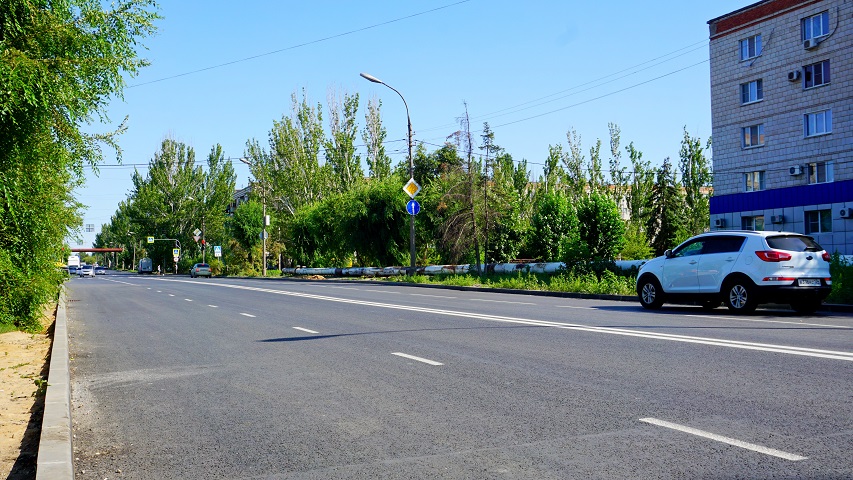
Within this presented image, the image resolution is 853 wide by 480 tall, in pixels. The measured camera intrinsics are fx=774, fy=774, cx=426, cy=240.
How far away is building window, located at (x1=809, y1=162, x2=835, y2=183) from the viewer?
39281 millimetres

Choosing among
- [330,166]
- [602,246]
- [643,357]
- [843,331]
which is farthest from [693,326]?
[330,166]

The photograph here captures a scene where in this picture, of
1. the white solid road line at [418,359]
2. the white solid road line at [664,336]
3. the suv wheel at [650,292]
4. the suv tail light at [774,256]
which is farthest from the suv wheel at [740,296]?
the white solid road line at [418,359]

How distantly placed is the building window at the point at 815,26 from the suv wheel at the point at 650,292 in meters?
28.5

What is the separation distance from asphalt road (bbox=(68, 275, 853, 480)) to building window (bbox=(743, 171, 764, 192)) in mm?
32662

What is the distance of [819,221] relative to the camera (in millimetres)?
39562

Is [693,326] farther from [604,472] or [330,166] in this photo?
[330,166]

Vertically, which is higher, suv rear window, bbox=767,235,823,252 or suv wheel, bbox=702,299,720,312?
suv rear window, bbox=767,235,823,252

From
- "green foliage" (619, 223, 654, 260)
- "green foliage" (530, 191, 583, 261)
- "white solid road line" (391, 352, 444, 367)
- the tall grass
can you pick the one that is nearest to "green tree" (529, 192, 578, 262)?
"green foliage" (530, 191, 583, 261)

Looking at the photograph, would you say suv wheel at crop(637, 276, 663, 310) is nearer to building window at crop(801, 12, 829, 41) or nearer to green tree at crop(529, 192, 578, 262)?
building window at crop(801, 12, 829, 41)

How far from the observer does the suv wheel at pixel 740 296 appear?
15391 mm

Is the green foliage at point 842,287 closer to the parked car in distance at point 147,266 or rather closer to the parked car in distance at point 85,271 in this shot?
the parked car in distance at point 85,271

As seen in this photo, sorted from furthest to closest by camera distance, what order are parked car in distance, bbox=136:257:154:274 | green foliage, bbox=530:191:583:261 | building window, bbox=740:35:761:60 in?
parked car in distance, bbox=136:257:154:274 < green foliage, bbox=530:191:583:261 < building window, bbox=740:35:761:60

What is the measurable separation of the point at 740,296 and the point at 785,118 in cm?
2975

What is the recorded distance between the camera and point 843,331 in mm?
11734
